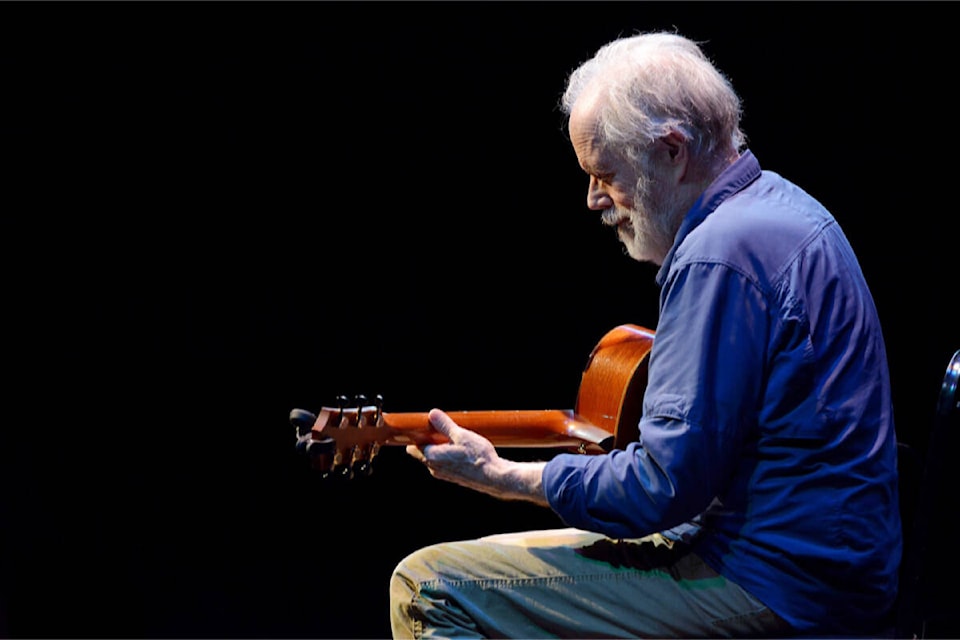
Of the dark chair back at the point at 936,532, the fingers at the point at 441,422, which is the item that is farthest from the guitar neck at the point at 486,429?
the dark chair back at the point at 936,532

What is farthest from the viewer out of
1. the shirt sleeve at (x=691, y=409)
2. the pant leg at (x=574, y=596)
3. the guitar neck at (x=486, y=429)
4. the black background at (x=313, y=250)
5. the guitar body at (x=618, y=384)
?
the black background at (x=313, y=250)

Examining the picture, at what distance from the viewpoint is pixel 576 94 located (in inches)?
72.6

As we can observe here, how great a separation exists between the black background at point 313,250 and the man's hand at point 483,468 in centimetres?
135

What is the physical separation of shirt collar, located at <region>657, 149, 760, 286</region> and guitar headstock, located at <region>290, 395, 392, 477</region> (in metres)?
0.63

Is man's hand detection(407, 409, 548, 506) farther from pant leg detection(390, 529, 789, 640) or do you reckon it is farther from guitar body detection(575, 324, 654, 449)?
guitar body detection(575, 324, 654, 449)

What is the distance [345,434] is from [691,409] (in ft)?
A: 2.39

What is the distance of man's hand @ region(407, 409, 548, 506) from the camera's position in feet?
5.06

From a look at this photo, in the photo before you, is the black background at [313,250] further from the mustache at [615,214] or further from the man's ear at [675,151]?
the man's ear at [675,151]

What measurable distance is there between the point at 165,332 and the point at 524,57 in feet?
4.53

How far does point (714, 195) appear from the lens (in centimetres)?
158

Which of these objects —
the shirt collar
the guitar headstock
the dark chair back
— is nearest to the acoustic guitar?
the guitar headstock

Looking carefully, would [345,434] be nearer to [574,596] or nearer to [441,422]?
[441,422]

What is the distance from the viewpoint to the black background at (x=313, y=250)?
2.83 metres

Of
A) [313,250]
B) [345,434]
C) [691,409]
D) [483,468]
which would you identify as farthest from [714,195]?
[313,250]
